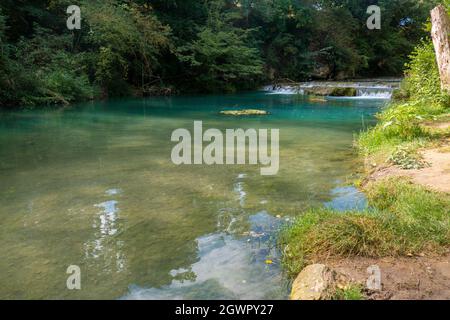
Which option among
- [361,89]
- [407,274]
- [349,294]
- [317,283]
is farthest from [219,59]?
[349,294]

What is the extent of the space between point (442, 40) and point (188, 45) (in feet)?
58.9

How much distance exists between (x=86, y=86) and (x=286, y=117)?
1054cm

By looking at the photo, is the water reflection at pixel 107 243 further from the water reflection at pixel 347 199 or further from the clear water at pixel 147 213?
the water reflection at pixel 347 199

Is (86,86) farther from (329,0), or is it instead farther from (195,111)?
(329,0)

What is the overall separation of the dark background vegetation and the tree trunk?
13873 mm

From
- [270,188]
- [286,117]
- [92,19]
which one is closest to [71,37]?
[92,19]

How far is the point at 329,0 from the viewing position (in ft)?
111

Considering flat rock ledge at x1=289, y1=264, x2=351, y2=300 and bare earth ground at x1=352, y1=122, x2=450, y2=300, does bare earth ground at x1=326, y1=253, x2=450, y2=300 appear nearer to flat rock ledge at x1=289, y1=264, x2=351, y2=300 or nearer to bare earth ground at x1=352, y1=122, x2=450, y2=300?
bare earth ground at x1=352, y1=122, x2=450, y2=300

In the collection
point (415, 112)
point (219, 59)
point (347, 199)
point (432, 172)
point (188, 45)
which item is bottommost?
point (347, 199)

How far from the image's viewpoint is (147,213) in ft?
15.8

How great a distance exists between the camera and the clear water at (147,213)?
333 cm

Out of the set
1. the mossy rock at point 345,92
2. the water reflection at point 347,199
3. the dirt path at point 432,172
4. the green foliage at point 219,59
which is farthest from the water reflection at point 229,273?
the green foliage at point 219,59

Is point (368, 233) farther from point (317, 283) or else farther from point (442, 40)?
point (442, 40)

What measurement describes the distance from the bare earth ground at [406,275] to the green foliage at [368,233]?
0.38 ft
